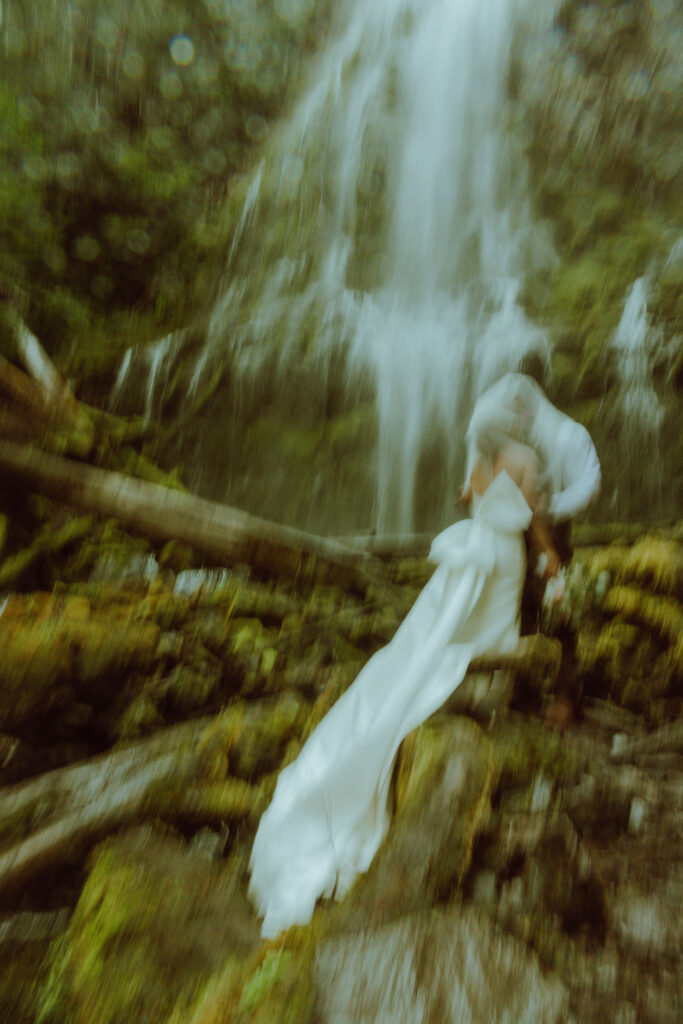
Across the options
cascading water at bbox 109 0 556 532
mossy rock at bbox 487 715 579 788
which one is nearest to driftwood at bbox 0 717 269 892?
mossy rock at bbox 487 715 579 788

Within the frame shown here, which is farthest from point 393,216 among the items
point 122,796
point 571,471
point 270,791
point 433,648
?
point 122,796

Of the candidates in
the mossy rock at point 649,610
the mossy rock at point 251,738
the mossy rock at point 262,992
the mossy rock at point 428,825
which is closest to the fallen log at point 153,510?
the mossy rock at point 251,738

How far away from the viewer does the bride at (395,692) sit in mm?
1275

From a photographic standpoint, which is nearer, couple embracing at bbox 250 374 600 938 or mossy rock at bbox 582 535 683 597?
couple embracing at bbox 250 374 600 938

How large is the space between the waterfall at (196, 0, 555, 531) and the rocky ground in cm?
123

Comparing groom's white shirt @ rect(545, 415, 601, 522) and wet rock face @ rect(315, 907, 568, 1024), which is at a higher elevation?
groom's white shirt @ rect(545, 415, 601, 522)

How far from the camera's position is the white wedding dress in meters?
1.27

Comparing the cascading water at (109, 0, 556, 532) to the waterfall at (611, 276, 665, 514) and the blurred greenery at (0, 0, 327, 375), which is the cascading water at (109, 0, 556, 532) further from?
the waterfall at (611, 276, 665, 514)

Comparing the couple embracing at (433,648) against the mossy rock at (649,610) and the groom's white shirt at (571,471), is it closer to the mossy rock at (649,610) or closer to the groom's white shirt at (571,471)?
the groom's white shirt at (571,471)

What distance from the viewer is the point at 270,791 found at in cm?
145

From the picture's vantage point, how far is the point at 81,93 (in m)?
2.96

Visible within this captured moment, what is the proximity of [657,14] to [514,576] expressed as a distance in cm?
340

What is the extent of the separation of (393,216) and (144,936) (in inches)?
126

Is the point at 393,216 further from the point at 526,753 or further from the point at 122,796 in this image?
the point at 122,796
